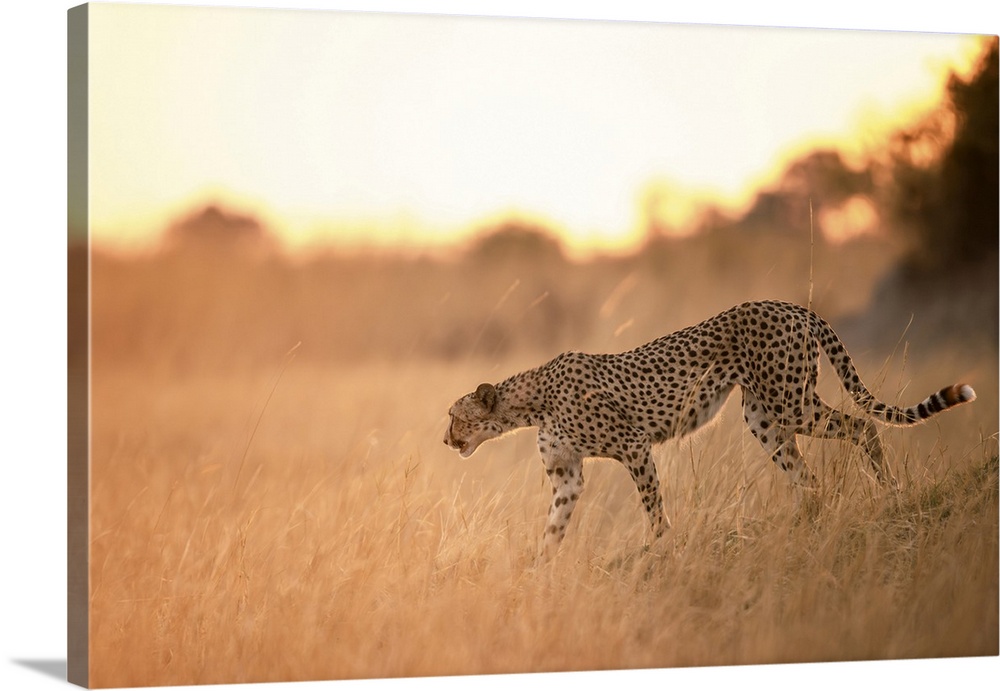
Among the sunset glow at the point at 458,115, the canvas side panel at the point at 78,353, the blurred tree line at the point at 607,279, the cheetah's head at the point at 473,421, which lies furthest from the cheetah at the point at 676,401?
the canvas side panel at the point at 78,353

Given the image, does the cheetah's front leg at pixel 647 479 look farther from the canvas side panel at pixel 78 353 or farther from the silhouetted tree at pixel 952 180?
the canvas side panel at pixel 78 353

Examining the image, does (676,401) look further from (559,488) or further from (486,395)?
(486,395)

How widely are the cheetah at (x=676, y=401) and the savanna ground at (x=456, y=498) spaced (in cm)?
7

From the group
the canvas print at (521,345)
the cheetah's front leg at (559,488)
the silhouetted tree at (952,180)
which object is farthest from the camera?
the silhouetted tree at (952,180)

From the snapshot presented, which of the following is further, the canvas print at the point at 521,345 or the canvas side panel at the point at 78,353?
the canvas print at the point at 521,345

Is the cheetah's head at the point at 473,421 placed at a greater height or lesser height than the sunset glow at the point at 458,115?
lesser

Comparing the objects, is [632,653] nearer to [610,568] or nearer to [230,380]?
[610,568]

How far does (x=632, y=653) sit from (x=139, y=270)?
2.64 meters

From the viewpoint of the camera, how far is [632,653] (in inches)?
286

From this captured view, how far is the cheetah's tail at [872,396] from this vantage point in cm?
757

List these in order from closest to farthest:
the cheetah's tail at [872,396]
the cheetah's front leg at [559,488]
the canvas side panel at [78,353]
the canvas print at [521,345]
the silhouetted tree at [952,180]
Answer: the canvas side panel at [78,353]
the canvas print at [521,345]
the cheetah's front leg at [559,488]
the cheetah's tail at [872,396]
the silhouetted tree at [952,180]

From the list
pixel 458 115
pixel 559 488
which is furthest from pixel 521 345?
pixel 458 115

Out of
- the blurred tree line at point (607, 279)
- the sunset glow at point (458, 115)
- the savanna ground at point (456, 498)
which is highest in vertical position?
the sunset glow at point (458, 115)

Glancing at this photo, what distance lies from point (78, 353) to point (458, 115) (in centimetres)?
187
